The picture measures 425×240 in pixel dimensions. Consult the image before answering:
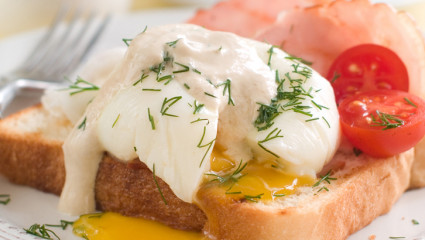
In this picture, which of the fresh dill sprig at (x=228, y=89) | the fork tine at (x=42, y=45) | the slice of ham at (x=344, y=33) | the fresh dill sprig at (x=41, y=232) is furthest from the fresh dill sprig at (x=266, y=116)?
the fork tine at (x=42, y=45)

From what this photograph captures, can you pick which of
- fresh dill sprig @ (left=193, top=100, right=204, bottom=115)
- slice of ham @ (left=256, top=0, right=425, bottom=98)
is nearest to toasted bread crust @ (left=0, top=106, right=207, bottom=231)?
fresh dill sprig @ (left=193, top=100, right=204, bottom=115)

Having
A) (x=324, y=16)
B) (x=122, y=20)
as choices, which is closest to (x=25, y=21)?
(x=122, y=20)

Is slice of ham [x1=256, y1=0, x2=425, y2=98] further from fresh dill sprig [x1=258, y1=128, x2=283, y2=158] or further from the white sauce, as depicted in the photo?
fresh dill sprig [x1=258, y1=128, x2=283, y2=158]

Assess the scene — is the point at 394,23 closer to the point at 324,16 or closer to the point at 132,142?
the point at 324,16

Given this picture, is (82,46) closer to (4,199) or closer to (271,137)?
(4,199)

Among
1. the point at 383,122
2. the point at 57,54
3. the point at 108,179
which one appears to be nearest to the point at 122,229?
the point at 108,179
